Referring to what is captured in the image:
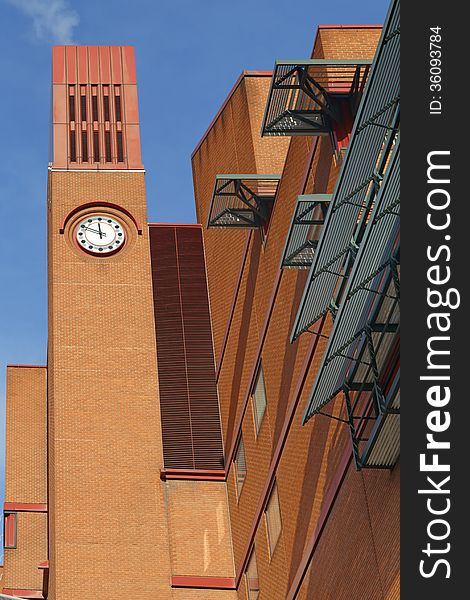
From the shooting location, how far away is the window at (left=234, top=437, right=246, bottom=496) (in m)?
33.8

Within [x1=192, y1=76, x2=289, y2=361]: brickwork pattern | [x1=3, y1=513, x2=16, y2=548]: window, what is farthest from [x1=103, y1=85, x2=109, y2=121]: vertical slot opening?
[x1=3, y1=513, x2=16, y2=548]: window

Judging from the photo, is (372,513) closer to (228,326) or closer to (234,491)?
(234,491)

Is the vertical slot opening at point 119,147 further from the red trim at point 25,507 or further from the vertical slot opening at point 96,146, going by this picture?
the red trim at point 25,507

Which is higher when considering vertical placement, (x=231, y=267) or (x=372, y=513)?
(x=231, y=267)

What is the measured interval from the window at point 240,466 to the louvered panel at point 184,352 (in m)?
1.55

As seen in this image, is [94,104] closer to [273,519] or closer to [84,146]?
[84,146]

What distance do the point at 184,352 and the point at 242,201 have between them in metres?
8.17

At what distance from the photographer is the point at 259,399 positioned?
105 feet

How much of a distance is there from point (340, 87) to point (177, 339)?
15.2 metres

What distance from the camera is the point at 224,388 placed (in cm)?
3716

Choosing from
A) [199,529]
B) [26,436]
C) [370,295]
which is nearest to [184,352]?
[199,529]

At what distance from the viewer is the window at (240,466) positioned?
33.8 m

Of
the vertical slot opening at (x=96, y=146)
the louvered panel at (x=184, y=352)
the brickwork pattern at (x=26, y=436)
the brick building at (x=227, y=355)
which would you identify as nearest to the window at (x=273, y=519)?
the brick building at (x=227, y=355)

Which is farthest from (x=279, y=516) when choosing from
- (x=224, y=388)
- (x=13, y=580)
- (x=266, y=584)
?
(x=13, y=580)
